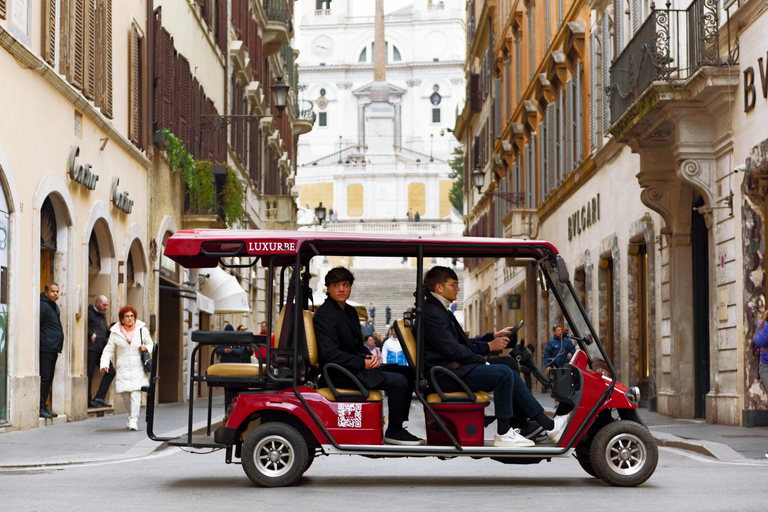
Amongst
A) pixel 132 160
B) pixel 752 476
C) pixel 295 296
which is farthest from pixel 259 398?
pixel 132 160

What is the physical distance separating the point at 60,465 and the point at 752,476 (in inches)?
232

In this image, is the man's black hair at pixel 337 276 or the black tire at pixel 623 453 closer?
the black tire at pixel 623 453

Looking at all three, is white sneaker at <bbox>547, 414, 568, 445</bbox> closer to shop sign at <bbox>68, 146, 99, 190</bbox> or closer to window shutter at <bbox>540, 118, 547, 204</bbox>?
shop sign at <bbox>68, 146, 99, 190</bbox>

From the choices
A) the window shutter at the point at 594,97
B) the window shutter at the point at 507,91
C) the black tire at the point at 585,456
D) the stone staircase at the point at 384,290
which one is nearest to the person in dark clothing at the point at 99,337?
the black tire at the point at 585,456

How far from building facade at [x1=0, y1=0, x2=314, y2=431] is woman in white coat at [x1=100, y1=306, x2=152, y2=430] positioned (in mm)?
945

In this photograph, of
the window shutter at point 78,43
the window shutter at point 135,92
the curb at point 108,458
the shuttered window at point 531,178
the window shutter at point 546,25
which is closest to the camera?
the curb at point 108,458

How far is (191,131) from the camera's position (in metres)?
25.7

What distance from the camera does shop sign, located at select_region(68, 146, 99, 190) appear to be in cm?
1759

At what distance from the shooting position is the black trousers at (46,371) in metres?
16.3

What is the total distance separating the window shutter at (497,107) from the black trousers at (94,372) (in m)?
24.7

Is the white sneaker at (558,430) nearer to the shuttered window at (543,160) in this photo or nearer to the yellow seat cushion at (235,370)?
the yellow seat cushion at (235,370)

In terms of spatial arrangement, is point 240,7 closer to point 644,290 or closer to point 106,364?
point 644,290

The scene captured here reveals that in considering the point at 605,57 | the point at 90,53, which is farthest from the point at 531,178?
the point at 90,53

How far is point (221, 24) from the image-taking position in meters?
30.3
